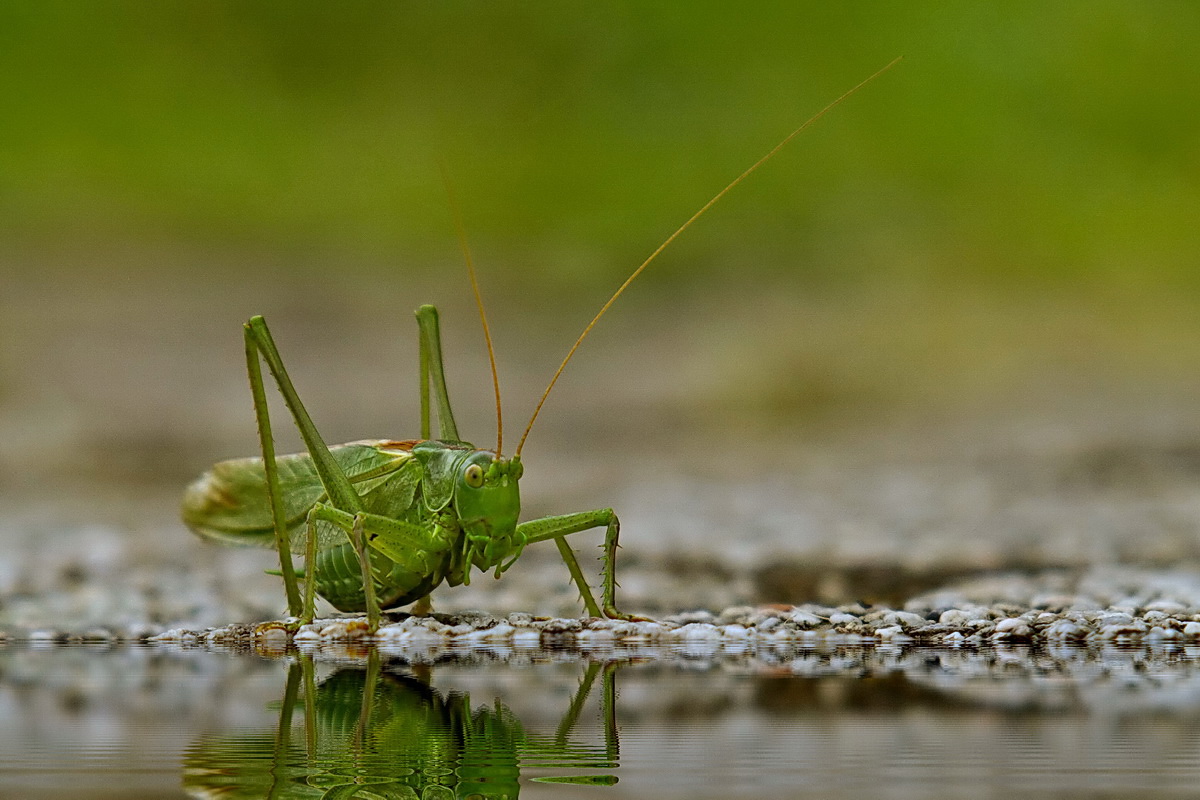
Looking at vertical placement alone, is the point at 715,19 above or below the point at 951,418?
above

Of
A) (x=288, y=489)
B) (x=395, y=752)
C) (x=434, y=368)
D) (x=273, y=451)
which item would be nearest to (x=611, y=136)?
(x=434, y=368)

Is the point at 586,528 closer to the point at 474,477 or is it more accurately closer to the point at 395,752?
the point at 474,477

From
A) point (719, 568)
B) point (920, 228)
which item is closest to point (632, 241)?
point (920, 228)

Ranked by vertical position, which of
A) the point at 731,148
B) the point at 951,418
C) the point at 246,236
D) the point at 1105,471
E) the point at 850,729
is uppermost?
the point at 731,148

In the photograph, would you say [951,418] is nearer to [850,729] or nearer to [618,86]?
[618,86]

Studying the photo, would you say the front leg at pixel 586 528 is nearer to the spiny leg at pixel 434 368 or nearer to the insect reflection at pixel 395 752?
the spiny leg at pixel 434 368

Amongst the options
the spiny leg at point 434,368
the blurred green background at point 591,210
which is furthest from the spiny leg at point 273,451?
the blurred green background at point 591,210
